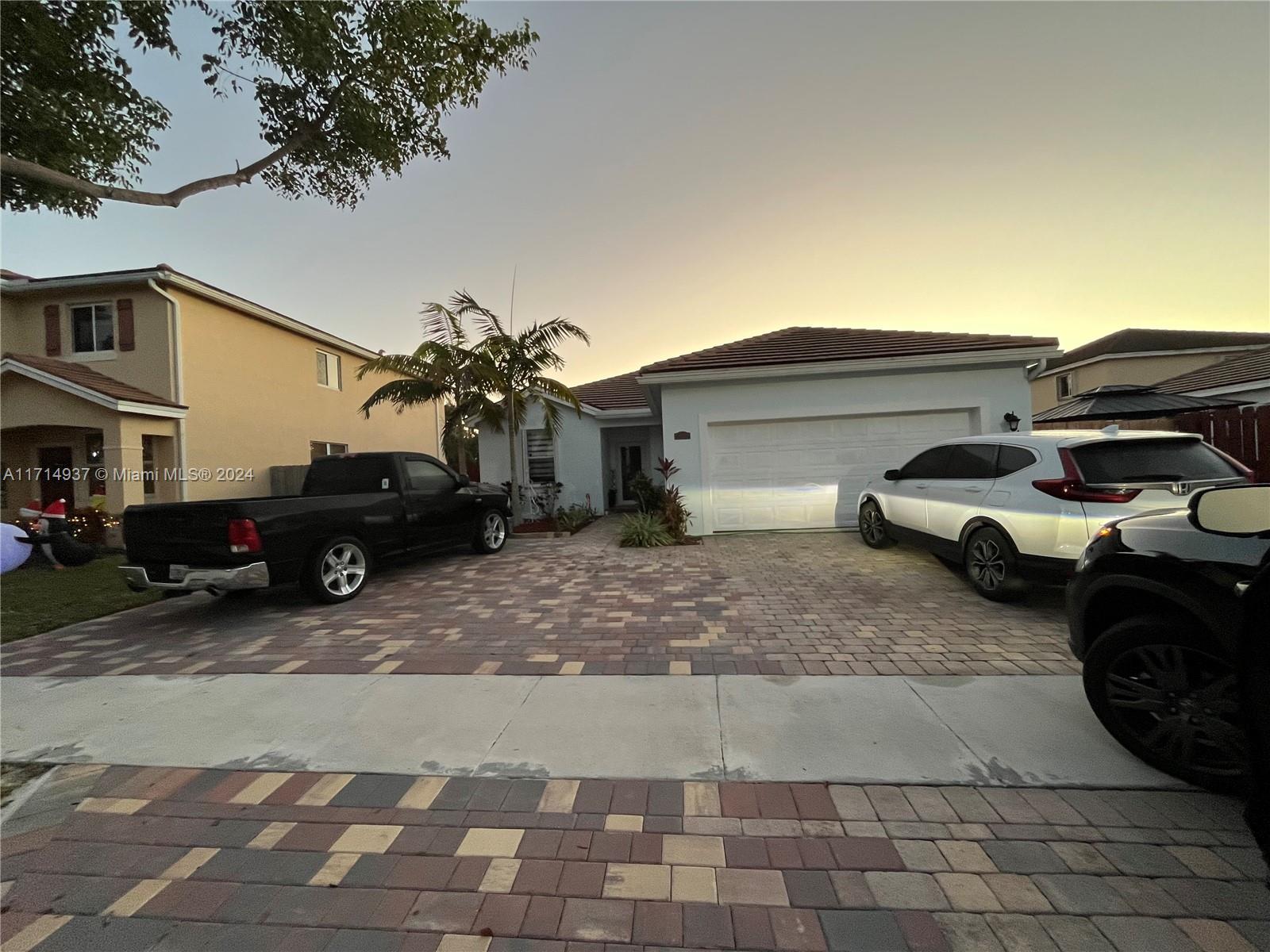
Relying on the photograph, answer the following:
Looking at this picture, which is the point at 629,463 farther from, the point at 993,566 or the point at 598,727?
the point at 598,727

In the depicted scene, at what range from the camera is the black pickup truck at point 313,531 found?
215 inches

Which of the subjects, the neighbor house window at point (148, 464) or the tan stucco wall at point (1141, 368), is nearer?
the neighbor house window at point (148, 464)

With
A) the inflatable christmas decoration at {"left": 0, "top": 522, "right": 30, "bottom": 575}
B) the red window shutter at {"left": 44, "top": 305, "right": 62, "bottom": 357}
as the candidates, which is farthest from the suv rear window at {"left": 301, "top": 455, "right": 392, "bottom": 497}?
the red window shutter at {"left": 44, "top": 305, "right": 62, "bottom": 357}

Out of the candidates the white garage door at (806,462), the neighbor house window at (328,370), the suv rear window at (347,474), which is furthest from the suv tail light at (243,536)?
the neighbor house window at (328,370)

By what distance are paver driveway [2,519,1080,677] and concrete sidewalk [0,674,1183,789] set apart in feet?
1.03

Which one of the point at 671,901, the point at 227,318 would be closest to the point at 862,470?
the point at 671,901

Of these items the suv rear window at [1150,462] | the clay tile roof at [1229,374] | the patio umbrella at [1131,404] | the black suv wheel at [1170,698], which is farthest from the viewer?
the clay tile roof at [1229,374]

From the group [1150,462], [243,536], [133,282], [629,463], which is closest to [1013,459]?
[1150,462]

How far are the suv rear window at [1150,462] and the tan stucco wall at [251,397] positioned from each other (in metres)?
17.3

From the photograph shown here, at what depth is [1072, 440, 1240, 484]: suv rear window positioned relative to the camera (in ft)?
15.4

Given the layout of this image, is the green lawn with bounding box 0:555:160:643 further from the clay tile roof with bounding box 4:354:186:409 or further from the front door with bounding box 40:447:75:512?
the front door with bounding box 40:447:75:512

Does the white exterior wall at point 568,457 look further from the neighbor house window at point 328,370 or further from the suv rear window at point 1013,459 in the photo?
the suv rear window at point 1013,459

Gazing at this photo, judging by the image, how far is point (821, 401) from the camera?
10.2 m

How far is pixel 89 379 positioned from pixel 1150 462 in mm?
18125
